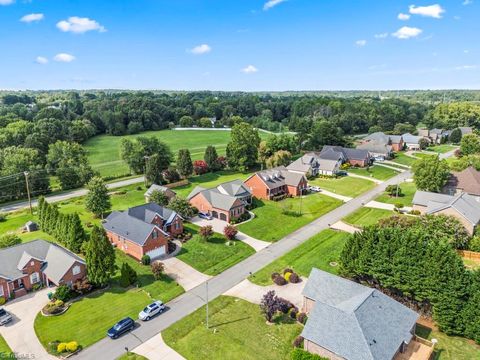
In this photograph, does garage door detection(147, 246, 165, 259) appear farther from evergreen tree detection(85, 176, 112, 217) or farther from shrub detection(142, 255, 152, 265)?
evergreen tree detection(85, 176, 112, 217)

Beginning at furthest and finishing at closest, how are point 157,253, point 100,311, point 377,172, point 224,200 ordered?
1. point 377,172
2. point 224,200
3. point 157,253
4. point 100,311

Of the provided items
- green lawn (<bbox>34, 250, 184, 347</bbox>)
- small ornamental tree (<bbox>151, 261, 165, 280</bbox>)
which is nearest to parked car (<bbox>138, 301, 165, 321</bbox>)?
green lawn (<bbox>34, 250, 184, 347</bbox>)

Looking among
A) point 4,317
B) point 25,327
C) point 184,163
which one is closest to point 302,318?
point 25,327

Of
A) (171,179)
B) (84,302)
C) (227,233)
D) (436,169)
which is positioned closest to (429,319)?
(227,233)

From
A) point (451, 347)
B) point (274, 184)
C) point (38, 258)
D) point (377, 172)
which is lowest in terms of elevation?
point (451, 347)

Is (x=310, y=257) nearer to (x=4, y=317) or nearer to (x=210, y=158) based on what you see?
(x=4, y=317)

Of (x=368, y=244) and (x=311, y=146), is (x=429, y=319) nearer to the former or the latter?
(x=368, y=244)

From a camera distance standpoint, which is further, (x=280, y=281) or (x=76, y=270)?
(x=280, y=281)

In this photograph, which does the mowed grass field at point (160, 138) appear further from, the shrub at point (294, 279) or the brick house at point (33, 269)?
the shrub at point (294, 279)
